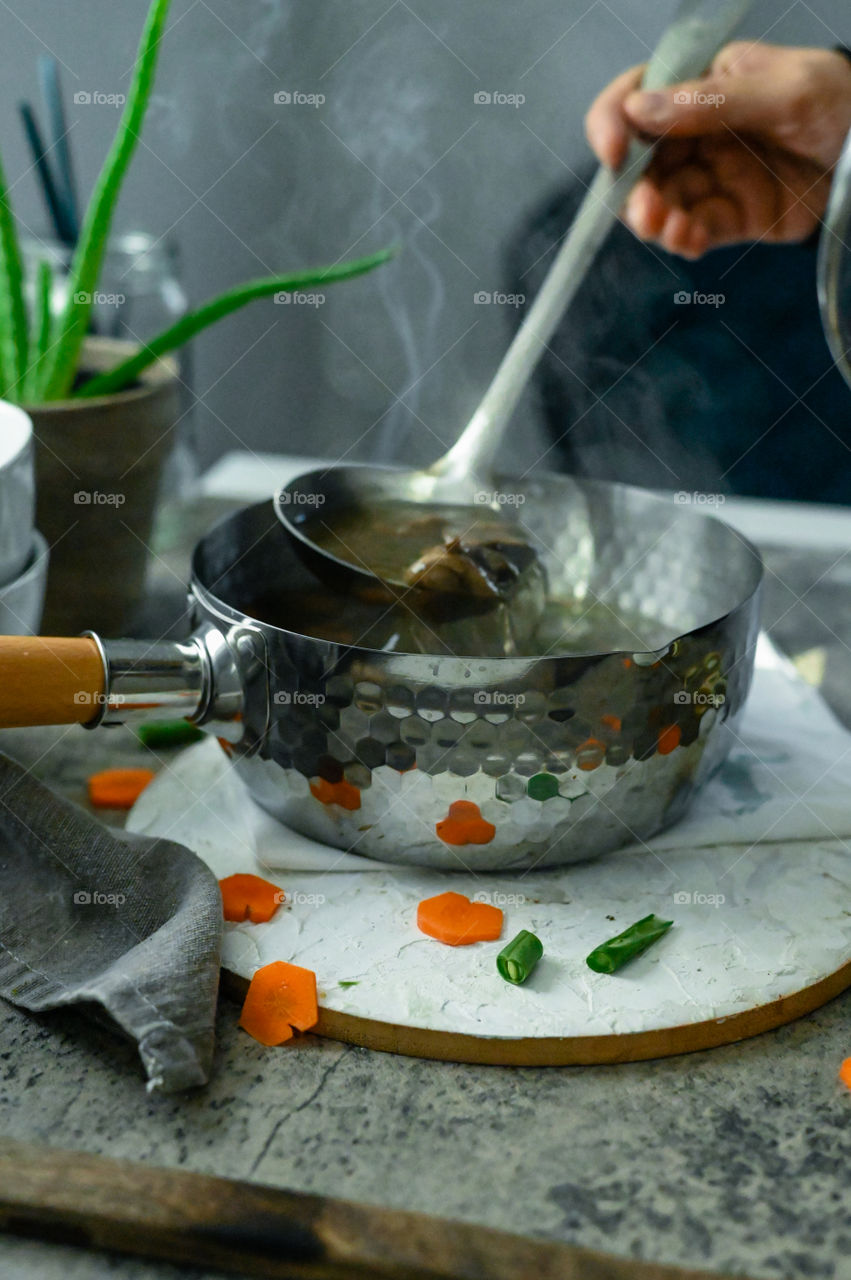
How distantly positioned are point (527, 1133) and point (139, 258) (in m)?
0.90

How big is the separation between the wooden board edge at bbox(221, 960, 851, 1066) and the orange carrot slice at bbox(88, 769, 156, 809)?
0.82 ft

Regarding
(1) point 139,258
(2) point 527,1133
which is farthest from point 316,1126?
(1) point 139,258

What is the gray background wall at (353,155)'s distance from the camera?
1126 mm

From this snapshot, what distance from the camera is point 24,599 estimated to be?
2.30 feet

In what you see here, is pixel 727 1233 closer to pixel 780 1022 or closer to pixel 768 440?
pixel 780 1022

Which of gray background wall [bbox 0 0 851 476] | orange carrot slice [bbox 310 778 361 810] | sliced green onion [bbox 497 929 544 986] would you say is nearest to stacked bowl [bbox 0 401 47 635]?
orange carrot slice [bbox 310 778 361 810]

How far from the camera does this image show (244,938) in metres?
0.61

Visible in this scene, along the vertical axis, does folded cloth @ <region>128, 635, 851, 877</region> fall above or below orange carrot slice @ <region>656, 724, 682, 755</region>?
below

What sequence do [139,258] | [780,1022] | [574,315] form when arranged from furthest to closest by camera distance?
1. [574,315]
2. [139,258]
3. [780,1022]

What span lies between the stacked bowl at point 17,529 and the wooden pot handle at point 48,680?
3.4 inches

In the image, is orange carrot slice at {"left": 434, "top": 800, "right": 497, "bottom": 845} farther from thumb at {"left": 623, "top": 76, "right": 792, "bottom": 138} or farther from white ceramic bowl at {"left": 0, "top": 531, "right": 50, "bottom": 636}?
thumb at {"left": 623, "top": 76, "right": 792, "bottom": 138}

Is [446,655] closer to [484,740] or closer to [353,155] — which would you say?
[484,740]

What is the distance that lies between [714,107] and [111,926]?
2.46 ft

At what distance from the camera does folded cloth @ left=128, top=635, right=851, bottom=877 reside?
68 centimetres
